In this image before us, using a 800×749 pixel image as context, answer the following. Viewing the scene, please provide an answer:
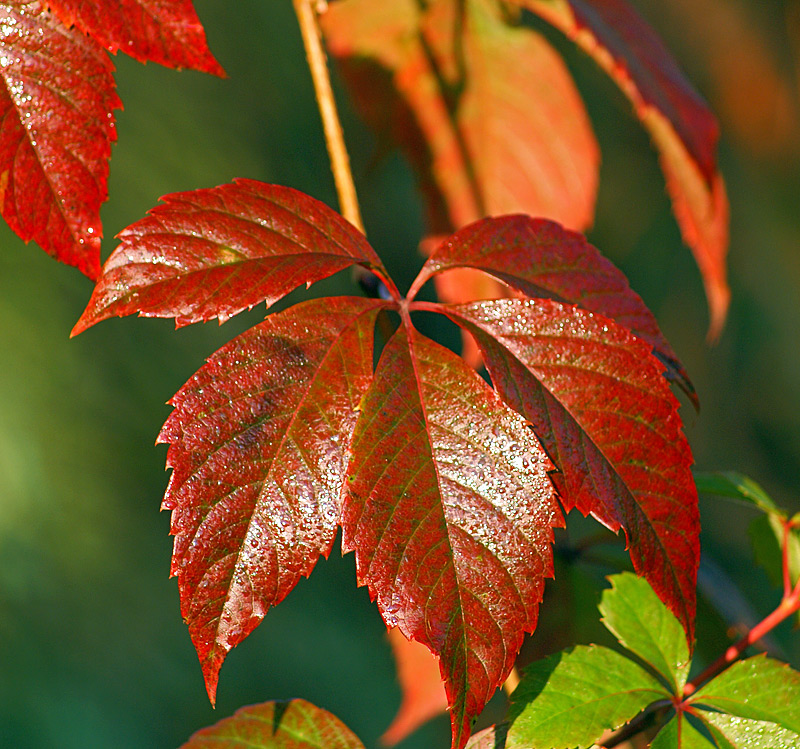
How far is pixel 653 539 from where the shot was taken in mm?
282

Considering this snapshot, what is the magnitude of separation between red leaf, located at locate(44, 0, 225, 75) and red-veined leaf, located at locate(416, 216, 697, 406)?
0.13 meters

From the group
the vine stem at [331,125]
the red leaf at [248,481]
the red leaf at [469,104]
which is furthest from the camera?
the red leaf at [469,104]

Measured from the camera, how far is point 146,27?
0.29 meters

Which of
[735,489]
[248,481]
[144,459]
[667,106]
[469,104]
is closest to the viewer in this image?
[248,481]

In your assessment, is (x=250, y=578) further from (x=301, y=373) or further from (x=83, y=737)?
(x=83, y=737)

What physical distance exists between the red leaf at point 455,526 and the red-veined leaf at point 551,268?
78 millimetres

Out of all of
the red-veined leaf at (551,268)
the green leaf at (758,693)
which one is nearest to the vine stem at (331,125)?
the red-veined leaf at (551,268)

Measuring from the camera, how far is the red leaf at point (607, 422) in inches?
11.1

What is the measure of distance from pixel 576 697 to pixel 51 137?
1.06ft

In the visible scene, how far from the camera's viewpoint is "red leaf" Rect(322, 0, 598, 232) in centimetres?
64

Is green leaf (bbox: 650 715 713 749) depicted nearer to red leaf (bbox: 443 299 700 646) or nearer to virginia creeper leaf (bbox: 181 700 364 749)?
red leaf (bbox: 443 299 700 646)

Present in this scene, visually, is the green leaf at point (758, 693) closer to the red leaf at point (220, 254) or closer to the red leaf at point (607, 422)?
the red leaf at point (607, 422)

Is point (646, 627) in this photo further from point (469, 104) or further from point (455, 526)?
point (469, 104)

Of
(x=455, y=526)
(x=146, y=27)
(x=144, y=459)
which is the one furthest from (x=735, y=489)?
(x=144, y=459)
